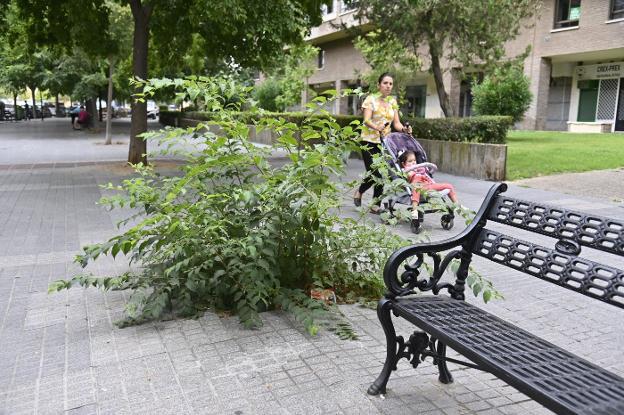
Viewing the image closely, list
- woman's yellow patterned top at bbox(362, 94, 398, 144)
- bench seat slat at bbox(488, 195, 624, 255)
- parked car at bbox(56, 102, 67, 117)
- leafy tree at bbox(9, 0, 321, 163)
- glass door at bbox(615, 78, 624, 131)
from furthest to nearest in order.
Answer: parked car at bbox(56, 102, 67, 117), glass door at bbox(615, 78, 624, 131), leafy tree at bbox(9, 0, 321, 163), woman's yellow patterned top at bbox(362, 94, 398, 144), bench seat slat at bbox(488, 195, 624, 255)

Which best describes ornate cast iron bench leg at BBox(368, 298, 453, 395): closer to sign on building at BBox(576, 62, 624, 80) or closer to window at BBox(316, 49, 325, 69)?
sign on building at BBox(576, 62, 624, 80)

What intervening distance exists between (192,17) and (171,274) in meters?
9.09

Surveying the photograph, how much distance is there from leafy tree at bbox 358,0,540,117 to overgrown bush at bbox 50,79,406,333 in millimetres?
11157

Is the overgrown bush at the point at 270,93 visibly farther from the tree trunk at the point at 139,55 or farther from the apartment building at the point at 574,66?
the tree trunk at the point at 139,55

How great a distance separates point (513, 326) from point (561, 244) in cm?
47

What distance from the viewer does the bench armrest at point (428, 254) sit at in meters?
3.01

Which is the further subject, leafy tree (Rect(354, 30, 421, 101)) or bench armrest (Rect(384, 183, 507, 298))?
leafy tree (Rect(354, 30, 421, 101))

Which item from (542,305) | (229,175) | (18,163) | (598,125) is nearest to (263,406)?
(229,175)

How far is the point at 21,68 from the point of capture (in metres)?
32.0

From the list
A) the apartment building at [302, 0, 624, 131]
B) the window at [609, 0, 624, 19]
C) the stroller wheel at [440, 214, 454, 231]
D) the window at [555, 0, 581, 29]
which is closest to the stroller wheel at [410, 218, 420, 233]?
the stroller wheel at [440, 214, 454, 231]

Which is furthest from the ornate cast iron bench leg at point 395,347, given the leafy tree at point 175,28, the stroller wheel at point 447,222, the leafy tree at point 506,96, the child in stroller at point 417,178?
the leafy tree at point 506,96

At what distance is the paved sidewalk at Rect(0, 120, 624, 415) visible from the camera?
121 inches

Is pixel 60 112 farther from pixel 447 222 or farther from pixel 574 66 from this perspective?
pixel 447 222

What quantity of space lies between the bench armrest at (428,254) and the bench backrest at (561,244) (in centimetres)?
3
